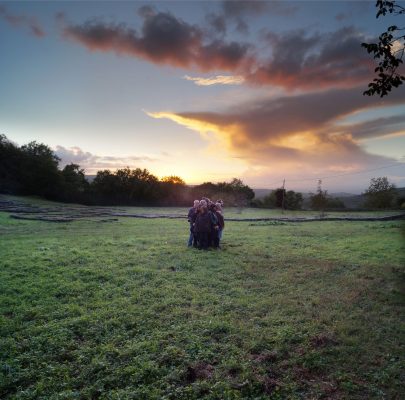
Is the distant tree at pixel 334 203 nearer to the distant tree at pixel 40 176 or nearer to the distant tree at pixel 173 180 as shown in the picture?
the distant tree at pixel 173 180

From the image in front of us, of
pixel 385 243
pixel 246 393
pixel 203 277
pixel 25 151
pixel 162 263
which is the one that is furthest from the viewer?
pixel 25 151

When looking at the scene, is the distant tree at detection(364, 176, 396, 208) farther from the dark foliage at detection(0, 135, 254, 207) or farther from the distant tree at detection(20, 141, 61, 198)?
the distant tree at detection(20, 141, 61, 198)

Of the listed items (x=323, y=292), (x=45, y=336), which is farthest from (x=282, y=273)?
(x=45, y=336)

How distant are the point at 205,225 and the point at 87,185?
68.8 m

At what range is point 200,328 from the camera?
745 centimetres

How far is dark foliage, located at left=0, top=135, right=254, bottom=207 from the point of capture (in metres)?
70.9

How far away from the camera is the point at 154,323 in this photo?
7.66 metres

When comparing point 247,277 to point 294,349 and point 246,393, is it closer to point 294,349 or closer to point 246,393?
point 294,349

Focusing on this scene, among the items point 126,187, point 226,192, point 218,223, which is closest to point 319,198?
point 226,192

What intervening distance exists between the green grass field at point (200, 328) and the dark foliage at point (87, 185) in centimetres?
5933

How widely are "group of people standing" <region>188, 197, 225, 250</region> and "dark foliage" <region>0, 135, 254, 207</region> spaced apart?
176ft

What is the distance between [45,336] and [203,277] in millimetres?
5419

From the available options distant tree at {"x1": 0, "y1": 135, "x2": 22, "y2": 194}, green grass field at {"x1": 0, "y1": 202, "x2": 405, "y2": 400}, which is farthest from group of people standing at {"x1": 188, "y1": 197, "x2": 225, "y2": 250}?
distant tree at {"x1": 0, "y1": 135, "x2": 22, "y2": 194}

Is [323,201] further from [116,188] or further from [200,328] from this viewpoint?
[200,328]
